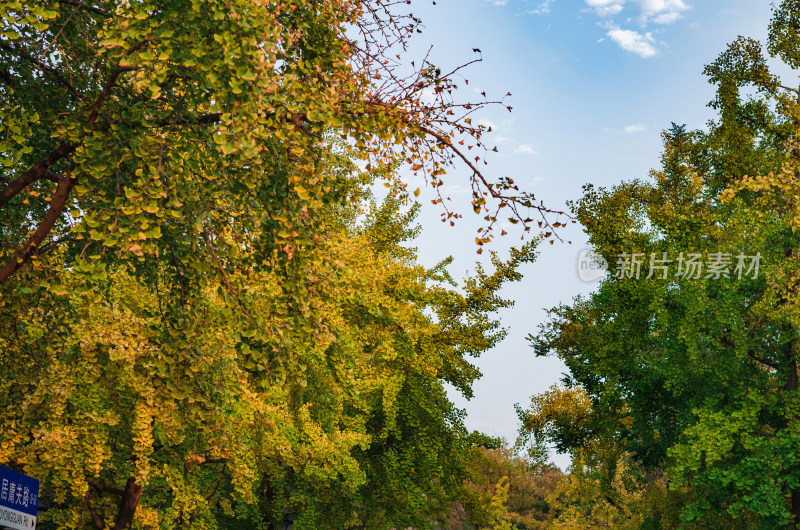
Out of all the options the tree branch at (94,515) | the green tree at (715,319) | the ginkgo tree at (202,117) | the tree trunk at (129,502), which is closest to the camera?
the ginkgo tree at (202,117)

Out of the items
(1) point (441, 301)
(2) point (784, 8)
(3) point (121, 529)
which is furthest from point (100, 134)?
Answer: (2) point (784, 8)

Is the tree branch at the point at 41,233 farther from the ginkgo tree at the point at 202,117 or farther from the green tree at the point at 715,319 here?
the green tree at the point at 715,319

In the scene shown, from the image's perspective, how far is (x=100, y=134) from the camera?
7066 millimetres

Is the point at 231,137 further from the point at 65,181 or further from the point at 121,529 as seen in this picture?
the point at 121,529

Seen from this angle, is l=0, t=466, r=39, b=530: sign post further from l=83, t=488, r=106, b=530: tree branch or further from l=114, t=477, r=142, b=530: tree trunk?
l=114, t=477, r=142, b=530: tree trunk

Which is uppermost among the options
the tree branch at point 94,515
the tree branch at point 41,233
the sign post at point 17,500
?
the tree branch at point 41,233

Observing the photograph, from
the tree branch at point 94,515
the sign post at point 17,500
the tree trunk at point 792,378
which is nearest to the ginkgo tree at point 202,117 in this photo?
the sign post at point 17,500

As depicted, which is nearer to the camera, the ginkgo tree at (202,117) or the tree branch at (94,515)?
the ginkgo tree at (202,117)

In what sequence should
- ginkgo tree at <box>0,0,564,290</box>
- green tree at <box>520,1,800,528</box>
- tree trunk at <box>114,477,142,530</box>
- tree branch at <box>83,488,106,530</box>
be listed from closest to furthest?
ginkgo tree at <box>0,0,564,290</box>, tree branch at <box>83,488,106,530</box>, tree trunk at <box>114,477,142,530</box>, green tree at <box>520,1,800,528</box>

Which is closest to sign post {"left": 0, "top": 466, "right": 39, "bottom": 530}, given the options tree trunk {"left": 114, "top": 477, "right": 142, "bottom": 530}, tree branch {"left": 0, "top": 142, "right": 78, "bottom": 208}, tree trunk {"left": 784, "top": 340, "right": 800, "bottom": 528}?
tree branch {"left": 0, "top": 142, "right": 78, "bottom": 208}

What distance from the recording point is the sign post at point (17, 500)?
782 cm

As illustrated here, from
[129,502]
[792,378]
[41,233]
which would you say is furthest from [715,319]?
[41,233]

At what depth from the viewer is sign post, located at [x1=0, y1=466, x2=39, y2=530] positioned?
7.82 m

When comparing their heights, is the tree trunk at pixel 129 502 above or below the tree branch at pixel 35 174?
below
